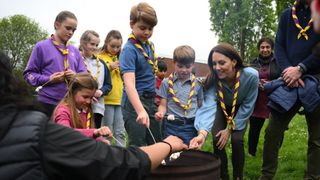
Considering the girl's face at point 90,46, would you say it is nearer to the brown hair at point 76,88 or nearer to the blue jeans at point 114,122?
the blue jeans at point 114,122

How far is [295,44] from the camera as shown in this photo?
3934mm

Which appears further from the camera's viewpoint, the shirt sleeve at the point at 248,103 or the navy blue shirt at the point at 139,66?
the shirt sleeve at the point at 248,103

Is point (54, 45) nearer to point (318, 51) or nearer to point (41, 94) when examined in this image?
point (41, 94)

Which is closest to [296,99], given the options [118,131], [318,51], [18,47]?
[318,51]

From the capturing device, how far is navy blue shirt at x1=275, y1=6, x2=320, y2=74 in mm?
3791

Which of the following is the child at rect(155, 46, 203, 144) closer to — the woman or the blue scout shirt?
the blue scout shirt

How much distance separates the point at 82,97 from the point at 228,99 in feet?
4.98

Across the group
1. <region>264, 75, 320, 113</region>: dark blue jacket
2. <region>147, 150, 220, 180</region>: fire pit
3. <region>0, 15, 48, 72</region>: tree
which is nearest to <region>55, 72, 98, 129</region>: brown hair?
<region>147, 150, 220, 180</region>: fire pit

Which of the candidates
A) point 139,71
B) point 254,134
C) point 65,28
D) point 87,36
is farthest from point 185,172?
point 254,134

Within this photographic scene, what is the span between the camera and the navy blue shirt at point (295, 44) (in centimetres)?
379

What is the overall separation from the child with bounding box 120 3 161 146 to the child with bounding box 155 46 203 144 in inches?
11.0

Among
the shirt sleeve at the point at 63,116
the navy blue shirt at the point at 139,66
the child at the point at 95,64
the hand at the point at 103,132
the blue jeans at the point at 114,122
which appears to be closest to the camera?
the hand at the point at 103,132

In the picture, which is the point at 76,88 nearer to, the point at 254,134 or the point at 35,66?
the point at 35,66

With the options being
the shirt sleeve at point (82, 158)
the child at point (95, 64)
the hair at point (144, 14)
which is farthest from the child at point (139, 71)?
the shirt sleeve at point (82, 158)
